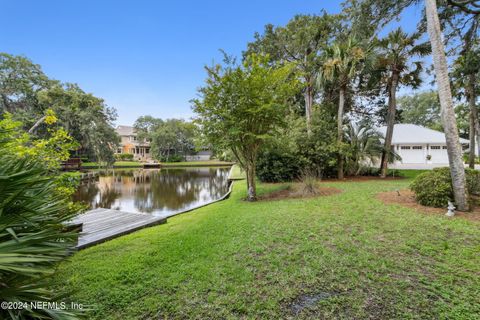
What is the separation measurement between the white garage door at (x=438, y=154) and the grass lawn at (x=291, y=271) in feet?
59.6

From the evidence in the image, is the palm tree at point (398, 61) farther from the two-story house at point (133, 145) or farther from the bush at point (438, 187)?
the two-story house at point (133, 145)

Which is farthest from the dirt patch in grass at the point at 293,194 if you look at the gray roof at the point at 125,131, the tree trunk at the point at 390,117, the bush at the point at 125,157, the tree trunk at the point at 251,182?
the gray roof at the point at 125,131

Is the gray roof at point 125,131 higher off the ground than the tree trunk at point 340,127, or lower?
higher

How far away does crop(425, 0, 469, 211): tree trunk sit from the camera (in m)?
4.22

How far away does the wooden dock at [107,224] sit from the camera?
3.86 meters

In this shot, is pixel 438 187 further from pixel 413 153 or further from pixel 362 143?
pixel 413 153

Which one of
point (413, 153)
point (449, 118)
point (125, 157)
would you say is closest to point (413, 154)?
point (413, 153)

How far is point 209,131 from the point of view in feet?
20.7

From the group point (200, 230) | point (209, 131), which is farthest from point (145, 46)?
point (200, 230)

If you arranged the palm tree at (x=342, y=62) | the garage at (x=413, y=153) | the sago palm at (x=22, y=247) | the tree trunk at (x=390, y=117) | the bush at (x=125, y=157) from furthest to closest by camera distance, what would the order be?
1. the bush at (x=125, y=157)
2. the garage at (x=413, y=153)
3. the tree trunk at (x=390, y=117)
4. the palm tree at (x=342, y=62)
5. the sago palm at (x=22, y=247)

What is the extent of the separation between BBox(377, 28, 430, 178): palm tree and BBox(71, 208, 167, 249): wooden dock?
11.5 meters

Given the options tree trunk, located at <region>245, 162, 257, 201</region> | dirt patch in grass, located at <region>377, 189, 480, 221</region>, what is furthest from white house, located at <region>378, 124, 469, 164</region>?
tree trunk, located at <region>245, 162, 257, 201</region>

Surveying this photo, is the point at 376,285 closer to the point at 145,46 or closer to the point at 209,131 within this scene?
the point at 209,131

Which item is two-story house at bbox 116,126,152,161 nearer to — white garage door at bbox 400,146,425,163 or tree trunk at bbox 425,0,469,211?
white garage door at bbox 400,146,425,163
